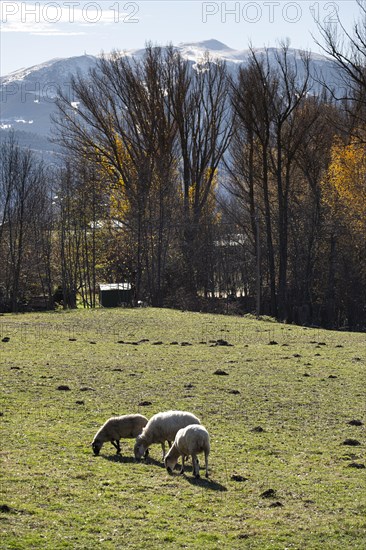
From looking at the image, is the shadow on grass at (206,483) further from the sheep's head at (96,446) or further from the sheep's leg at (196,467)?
the sheep's head at (96,446)

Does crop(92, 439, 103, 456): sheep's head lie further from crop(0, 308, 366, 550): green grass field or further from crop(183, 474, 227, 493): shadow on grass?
crop(183, 474, 227, 493): shadow on grass

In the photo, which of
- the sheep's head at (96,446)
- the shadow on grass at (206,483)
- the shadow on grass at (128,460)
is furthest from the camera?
the sheep's head at (96,446)

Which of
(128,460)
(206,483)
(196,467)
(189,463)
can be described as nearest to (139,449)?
(128,460)

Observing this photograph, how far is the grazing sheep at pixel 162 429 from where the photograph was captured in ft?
50.5

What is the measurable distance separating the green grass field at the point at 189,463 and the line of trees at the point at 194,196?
3339 cm

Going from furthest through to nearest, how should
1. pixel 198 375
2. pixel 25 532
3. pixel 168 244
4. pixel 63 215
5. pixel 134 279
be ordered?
1. pixel 63 215
2. pixel 168 244
3. pixel 134 279
4. pixel 198 375
5. pixel 25 532

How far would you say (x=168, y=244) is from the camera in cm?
6731

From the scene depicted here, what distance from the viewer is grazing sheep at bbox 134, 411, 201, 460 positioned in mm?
15383

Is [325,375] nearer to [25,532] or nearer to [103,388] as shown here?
[103,388]

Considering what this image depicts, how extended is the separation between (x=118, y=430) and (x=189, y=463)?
165 centimetres

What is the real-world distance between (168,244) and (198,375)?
140ft

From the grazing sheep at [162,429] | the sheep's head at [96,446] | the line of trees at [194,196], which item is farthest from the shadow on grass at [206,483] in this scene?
the line of trees at [194,196]

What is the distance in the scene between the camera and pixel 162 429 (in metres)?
15.5

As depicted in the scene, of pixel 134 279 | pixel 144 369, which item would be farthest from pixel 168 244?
pixel 144 369
